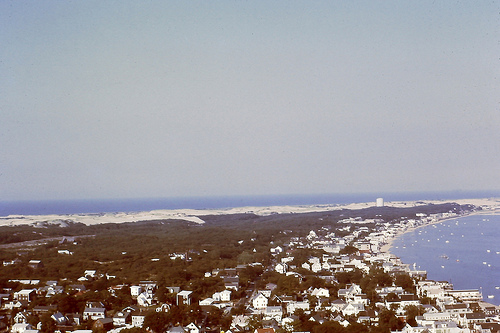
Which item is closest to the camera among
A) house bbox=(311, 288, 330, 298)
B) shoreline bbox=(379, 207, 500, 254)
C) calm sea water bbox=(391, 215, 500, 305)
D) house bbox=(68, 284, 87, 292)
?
house bbox=(311, 288, 330, 298)

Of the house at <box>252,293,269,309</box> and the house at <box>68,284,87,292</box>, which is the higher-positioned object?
the house at <box>68,284,87,292</box>

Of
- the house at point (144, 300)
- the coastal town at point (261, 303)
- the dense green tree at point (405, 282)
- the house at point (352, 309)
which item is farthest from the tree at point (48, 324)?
the dense green tree at point (405, 282)

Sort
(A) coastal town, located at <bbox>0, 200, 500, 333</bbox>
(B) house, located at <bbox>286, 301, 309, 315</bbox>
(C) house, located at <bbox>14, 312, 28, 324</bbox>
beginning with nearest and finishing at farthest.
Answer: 1. (A) coastal town, located at <bbox>0, 200, 500, 333</bbox>
2. (C) house, located at <bbox>14, 312, 28, 324</bbox>
3. (B) house, located at <bbox>286, 301, 309, 315</bbox>

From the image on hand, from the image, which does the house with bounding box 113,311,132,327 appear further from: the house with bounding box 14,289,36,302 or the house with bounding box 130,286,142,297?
the house with bounding box 14,289,36,302

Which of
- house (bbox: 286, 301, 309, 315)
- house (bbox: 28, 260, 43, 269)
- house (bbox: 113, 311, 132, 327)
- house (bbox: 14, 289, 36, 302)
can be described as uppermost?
house (bbox: 28, 260, 43, 269)

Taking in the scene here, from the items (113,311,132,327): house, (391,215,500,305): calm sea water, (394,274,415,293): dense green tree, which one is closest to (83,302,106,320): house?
(113,311,132,327): house

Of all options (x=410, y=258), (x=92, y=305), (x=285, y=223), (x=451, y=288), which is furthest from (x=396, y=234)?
(x=92, y=305)

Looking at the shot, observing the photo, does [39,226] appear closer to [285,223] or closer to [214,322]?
[285,223]
